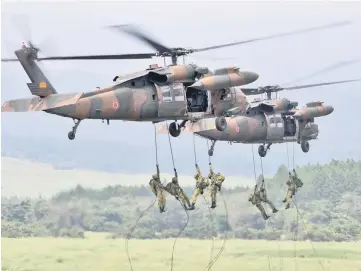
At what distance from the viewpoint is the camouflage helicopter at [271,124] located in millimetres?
30562

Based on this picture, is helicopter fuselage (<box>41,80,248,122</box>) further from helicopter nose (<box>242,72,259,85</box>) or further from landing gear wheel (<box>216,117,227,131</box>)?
helicopter nose (<box>242,72,259,85</box>)

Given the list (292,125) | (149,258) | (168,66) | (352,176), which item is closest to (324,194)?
(352,176)

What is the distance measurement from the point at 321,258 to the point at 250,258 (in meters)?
3.01

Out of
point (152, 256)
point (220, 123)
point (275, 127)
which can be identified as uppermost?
point (275, 127)

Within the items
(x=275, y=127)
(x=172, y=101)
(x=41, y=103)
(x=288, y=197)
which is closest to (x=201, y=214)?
(x=275, y=127)

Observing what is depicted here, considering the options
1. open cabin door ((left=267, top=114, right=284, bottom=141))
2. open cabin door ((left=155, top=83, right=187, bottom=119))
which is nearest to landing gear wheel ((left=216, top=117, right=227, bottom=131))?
open cabin door ((left=155, top=83, right=187, bottom=119))

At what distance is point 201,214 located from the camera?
43.8 meters

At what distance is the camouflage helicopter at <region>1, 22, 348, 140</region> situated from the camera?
2323 cm

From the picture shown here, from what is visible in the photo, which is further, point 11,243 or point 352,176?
point 352,176

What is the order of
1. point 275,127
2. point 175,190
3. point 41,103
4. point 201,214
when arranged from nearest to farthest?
point 41,103 → point 175,190 → point 275,127 → point 201,214

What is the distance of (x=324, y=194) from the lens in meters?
50.3

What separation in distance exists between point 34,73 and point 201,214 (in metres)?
21.0

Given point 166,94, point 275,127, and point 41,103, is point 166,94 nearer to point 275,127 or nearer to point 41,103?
point 41,103

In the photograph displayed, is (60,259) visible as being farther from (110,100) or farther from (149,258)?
(110,100)
